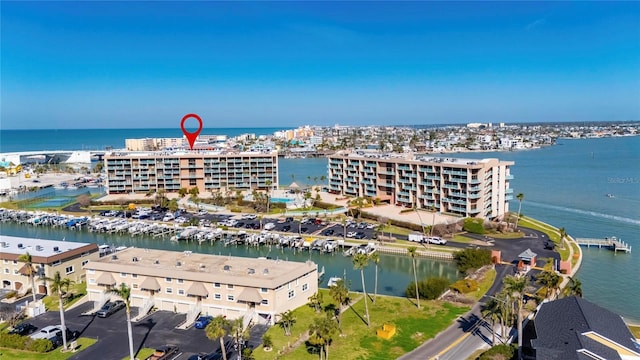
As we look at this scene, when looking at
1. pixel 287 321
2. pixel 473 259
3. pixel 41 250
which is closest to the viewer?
pixel 287 321

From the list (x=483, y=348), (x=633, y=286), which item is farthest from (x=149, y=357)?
(x=633, y=286)

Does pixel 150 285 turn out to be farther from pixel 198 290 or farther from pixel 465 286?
pixel 465 286

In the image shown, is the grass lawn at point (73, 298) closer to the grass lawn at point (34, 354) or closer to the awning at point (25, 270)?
the awning at point (25, 270)

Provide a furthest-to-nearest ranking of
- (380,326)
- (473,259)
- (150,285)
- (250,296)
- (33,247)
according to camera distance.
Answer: (473,259)
(33,247)
(150,285)
(250,296)
(380,326)

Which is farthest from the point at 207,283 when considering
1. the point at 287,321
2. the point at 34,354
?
the point at 34,354

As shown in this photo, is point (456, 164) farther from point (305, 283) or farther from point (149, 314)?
point (149, 314)

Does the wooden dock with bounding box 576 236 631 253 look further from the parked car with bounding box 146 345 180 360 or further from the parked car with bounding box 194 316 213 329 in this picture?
the parked car with bounding box 146 345 180 360

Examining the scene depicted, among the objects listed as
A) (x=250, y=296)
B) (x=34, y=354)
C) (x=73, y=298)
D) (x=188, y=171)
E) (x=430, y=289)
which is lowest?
(x=34, y=354)
